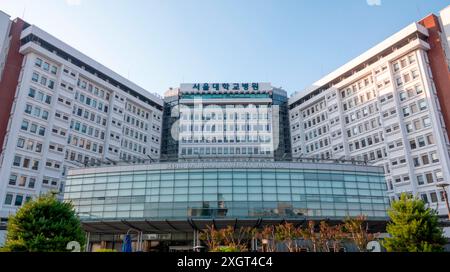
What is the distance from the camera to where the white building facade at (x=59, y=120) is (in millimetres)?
59812

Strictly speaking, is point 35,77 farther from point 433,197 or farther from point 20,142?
point 433,197

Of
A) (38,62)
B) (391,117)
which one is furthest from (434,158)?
(38,62)

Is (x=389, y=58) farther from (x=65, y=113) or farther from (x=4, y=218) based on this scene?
(x=4, y=218)

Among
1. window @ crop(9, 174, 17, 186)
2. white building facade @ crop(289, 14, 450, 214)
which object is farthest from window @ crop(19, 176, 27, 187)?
white building facade @ crop(289, 14, 450, 214)

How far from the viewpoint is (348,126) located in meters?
76.6

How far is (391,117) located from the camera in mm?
66938

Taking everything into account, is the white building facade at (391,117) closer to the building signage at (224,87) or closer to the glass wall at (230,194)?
the glass wall at (230,194)

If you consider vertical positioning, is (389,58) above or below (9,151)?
above

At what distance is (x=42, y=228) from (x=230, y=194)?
80.2ft

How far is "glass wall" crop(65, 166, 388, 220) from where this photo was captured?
147 feet

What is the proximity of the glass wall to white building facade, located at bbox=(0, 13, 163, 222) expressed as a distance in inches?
302
